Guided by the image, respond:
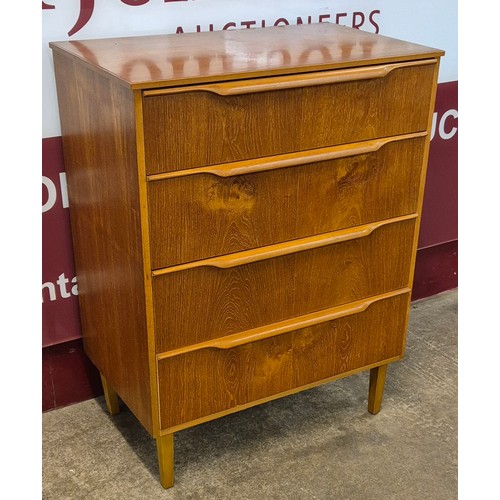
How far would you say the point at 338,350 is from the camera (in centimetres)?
184

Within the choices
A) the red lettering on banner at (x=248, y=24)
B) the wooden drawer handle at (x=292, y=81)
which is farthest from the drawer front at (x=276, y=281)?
the red lettering on banner at (x=248, y=24)

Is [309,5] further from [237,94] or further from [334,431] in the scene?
[334,431]

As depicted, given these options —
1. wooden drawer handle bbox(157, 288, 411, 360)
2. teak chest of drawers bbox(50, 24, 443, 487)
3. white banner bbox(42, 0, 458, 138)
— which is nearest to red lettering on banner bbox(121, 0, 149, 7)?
white banner bbox(42, 0, 458, 138)

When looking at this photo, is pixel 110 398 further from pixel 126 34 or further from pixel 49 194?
pixel 126 34

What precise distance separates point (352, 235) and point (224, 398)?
1.67 feet

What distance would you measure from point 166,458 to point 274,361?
36 centimetres

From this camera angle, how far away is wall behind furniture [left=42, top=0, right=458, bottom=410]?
1731 millimetres

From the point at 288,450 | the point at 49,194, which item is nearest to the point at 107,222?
the point at 49,194

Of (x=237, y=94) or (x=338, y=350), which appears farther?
(x=338, y=350)

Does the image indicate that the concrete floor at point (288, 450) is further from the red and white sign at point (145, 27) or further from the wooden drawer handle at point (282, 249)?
the wooden drawer handle at point (282, 249)

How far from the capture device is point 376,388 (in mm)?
2029

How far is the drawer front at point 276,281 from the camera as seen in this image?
1542 millimetres

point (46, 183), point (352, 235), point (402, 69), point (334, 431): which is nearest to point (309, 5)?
point (402, 69)

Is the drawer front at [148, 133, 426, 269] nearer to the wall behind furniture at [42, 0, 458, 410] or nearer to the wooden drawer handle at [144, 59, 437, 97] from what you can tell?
the wooden drawer handle at [144, 59, 437, 97]
